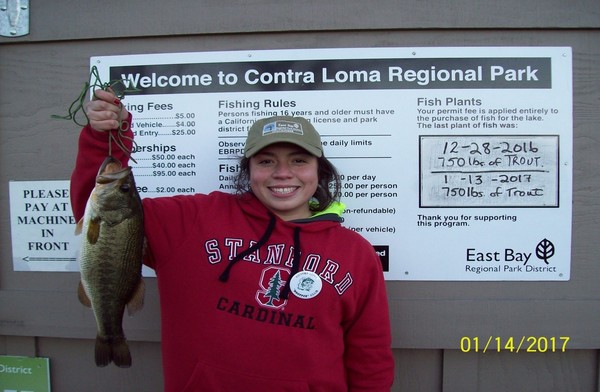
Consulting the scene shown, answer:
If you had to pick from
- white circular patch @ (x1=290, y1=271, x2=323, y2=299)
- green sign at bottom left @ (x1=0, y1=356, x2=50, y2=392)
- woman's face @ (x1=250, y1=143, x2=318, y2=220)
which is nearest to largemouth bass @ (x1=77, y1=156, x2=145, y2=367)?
woman's face @ (x1=250, y1=143, x2=318, y2=220)

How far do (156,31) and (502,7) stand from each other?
1689 millimetres

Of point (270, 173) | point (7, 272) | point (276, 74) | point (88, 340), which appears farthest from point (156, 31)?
point (88, 340)

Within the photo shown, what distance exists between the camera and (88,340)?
6.38 feet

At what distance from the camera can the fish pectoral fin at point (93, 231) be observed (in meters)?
1.30

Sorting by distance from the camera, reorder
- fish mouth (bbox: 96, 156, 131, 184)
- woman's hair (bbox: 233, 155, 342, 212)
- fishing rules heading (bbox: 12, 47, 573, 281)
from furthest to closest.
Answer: fishing rules heading (bbox: 12, 47, 573, 281) → woman's hair (bbox: 233, 155, 342, 212) → fish mouth (bbox: 96, 156, 131, 184)

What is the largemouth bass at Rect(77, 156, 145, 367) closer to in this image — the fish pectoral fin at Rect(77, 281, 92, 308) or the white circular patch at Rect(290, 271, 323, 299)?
the fish pectoral fin at Rect(77, 281, 92, 308)

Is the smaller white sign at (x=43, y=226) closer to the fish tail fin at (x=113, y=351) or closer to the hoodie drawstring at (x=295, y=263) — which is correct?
the fish tail fin at (x=113, y=351)

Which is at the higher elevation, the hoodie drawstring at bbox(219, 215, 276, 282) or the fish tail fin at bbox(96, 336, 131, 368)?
the hoodie drawstring at bbox(219, 215, 276, 282)

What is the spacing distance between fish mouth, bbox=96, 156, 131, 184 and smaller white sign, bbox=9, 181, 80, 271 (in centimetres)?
76

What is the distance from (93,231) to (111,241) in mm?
71

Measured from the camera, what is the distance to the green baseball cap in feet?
4.65

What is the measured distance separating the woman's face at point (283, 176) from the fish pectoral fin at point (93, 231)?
0.58 meters

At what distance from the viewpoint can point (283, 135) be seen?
1427 mm

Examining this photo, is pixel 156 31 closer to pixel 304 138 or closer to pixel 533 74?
pixel 304 138
